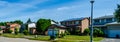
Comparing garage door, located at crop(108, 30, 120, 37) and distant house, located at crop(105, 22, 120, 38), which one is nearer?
distant house, located at crop(105, 22, 120, 38)

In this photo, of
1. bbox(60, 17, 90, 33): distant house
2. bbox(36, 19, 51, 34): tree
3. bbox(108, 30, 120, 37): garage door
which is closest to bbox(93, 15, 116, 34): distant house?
bbox(60, 17, 90, 33): distant house

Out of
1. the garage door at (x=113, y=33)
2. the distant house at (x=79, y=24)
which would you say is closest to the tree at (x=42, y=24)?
the distant house at (x=79, y=24)

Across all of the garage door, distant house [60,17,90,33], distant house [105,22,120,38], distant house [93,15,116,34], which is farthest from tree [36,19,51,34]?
the garage door

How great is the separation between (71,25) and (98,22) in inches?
341

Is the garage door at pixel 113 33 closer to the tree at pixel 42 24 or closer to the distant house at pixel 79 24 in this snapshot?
the distant house at pixel 79 24

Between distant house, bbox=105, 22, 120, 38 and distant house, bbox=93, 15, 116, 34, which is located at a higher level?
distant house, bbox=93, 15, 116, 34

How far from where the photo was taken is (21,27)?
116 metres

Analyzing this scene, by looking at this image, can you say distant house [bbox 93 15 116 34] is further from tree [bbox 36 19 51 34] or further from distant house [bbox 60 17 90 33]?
tree [bbox 36 19 51 34]

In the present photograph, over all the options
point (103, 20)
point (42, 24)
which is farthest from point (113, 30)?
point (42, 24)

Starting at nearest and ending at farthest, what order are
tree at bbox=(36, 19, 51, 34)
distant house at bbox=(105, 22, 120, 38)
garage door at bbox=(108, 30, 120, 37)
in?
distant house at bbox=(105, 22, 120, 38)
garage door at bbox=(108, 30, 120, 37)
tree at bbox=(36, 19, 51, 34)

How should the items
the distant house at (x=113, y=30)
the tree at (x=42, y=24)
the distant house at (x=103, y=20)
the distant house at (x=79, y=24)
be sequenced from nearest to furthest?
the distant house at (x=113, y=30)
the distant house at (x=103, y=20)
the distant house at (x=79, y=24)
the tree at (x=42, y=24)

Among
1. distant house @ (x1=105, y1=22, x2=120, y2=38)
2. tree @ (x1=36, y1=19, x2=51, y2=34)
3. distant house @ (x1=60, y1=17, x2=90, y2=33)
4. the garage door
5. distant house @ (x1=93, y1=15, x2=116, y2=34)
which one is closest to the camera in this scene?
distant house @ (x1=105, y1=22, x2=120, y2=38)

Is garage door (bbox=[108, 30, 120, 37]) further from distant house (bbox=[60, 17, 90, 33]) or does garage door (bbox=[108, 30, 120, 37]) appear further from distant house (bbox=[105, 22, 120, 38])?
distant house (bbox=[60, 17, 90, 33])

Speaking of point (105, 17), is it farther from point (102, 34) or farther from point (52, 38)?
point (52, 38)
